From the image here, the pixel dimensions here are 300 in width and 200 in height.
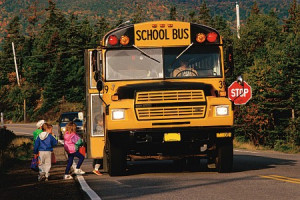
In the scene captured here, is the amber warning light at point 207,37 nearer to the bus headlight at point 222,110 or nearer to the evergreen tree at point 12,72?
the bus headlight at point 222,110

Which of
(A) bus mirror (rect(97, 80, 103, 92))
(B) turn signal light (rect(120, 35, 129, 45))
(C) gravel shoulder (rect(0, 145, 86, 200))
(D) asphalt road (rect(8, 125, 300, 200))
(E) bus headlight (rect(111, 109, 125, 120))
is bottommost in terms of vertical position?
(C) gravel shoulder (rect(0, 145, 86, 200))

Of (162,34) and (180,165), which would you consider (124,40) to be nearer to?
(162,34)

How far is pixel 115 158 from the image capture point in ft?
45.2

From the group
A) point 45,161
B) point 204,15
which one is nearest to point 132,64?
point 45,161

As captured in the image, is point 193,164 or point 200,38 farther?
point 193,164

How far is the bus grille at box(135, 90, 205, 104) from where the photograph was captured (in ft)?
43.3

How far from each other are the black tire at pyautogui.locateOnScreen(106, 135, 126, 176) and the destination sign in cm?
233

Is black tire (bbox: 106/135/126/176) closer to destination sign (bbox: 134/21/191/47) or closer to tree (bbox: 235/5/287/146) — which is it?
destination sign (bbox: 134/21/191/47)

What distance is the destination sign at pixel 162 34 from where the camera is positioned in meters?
14.4

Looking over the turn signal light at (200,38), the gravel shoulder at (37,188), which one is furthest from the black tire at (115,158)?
the turn signal light at (200,38)

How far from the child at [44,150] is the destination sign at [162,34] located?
296 cm

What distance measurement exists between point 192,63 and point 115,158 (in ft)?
8.93

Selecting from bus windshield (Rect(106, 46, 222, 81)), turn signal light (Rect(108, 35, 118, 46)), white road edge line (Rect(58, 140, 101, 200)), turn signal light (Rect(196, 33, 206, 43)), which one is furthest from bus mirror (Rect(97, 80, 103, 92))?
turn signal light (Rect(196, 33, 206, 43))

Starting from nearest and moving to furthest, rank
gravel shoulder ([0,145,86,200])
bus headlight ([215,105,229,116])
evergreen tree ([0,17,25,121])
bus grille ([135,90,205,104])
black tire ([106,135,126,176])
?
gravel shoulder ([0,145,86,200]) < bus grille ([135,90,205,104]) < bus headlight ([215,105,229,116]) < black tire ([106,135,126,176]) < evergreen tree ([0,17,25,121])
